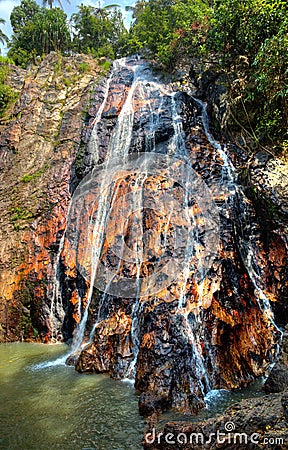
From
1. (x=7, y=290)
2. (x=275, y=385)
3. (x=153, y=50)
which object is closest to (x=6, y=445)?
(x=275, y=385)

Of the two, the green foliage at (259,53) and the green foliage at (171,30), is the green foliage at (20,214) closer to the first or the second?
the green foliage at (259,53)

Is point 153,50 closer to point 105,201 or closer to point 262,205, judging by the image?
point 105,201

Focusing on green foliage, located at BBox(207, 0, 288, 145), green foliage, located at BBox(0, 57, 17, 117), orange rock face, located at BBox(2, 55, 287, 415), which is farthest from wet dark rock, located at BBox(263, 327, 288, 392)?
green foliage, located at BBox(0, 57, 17, 117)

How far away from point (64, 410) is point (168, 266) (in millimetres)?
3679

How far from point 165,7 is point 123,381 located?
65.5 feet

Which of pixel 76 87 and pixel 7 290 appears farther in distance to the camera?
pixel 76 87

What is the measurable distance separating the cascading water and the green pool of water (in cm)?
44

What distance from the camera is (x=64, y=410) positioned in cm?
574

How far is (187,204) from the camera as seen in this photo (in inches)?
364

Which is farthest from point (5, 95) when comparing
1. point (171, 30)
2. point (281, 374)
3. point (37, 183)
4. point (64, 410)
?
point (281, 374)

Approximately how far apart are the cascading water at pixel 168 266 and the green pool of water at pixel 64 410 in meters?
0.44

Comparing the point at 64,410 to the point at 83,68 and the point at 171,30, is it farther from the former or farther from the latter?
the point at 83,68

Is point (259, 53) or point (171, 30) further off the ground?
point (171, 30)

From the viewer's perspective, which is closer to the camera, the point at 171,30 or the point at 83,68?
the point at 171,30
